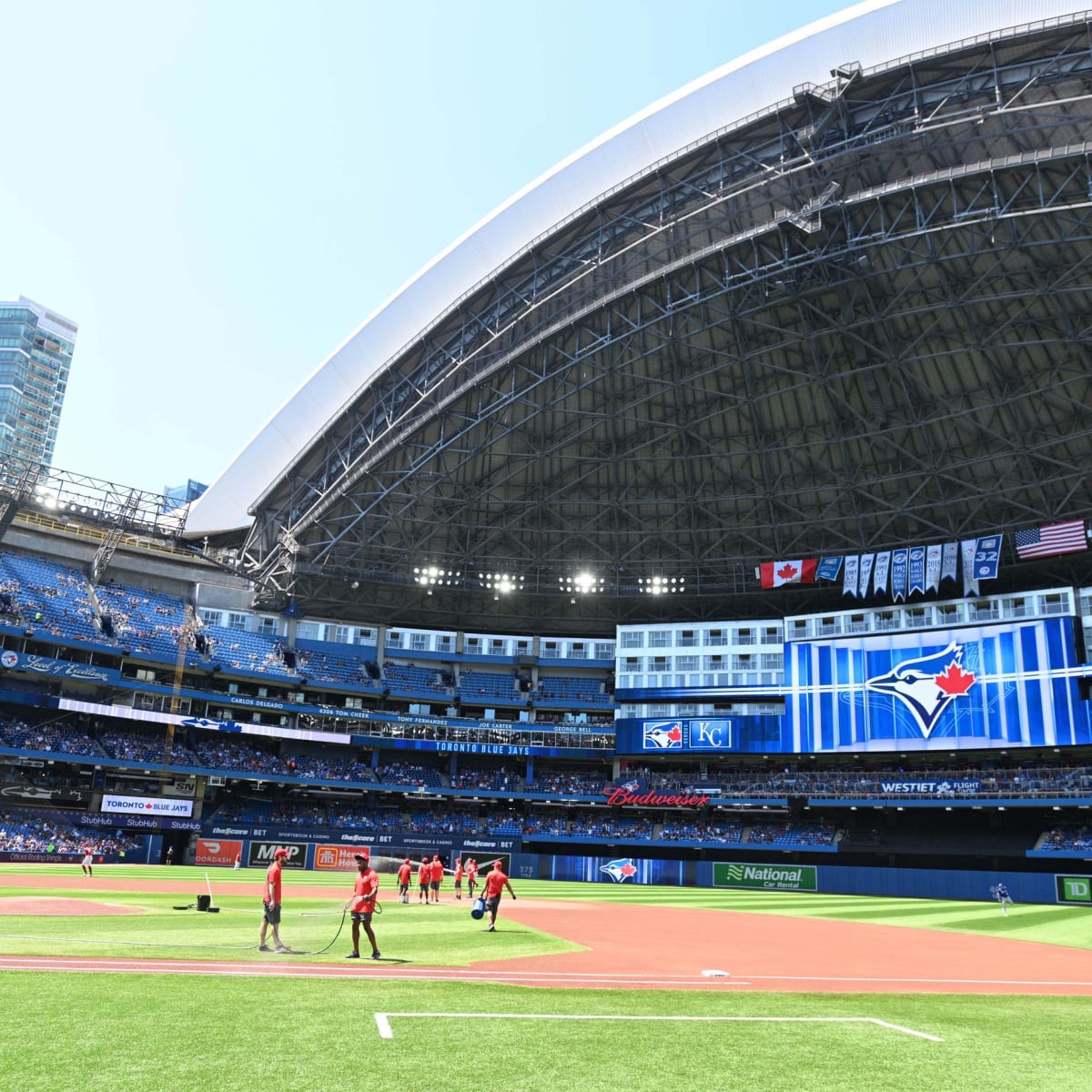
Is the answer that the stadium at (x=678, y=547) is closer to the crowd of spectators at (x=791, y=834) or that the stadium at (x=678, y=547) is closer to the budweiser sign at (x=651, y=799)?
the budweiser sign at (x=651, y=799)

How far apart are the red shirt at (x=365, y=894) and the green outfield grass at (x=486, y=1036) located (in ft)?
3.04

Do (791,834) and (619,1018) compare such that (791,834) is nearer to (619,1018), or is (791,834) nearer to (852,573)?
(852,573)

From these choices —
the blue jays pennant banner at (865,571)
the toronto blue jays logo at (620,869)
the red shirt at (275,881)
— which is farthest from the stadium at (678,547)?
the red shirt at (275,881)

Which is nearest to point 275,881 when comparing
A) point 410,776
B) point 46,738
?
point 46,738

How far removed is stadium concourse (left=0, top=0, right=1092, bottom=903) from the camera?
48.7 meters

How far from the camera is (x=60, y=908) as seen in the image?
25.9m

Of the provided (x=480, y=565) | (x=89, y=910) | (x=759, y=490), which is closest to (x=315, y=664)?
(x=480, y=565)

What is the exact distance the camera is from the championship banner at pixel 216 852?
60000 mm

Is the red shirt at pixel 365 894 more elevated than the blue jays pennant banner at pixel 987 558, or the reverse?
the blue jays pennant banner at pixel 987 558

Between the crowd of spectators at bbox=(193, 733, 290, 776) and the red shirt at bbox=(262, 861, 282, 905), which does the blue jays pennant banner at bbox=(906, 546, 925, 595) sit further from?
the red shirt at bbox=(262, 861, 282, 905)

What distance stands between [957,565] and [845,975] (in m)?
55.4

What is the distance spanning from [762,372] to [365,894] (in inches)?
2039

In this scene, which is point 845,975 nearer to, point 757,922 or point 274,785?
point 757,922

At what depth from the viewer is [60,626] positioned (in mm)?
69375
